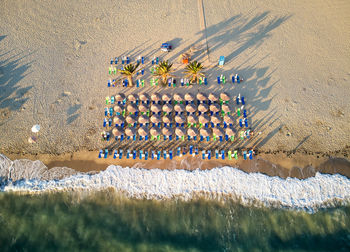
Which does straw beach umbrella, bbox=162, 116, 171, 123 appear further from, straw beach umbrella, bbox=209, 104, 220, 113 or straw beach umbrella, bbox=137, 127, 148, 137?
straw beach umbrella, bbox=209, 104, 220, 113

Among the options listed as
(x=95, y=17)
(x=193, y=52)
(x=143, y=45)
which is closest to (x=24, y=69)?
(x=95, y=17)

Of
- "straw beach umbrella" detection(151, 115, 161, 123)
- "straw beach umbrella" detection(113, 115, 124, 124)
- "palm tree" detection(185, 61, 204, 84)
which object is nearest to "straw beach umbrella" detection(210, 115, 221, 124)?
"palm tree" detection(185, 61, 204, 84)

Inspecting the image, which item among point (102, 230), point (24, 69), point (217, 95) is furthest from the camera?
point (24, 69)

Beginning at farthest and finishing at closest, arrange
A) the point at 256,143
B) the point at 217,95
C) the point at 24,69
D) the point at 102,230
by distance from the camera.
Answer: the point at 24,69 → the point at 217,95 → the point at 256,143 → the point at 102,230

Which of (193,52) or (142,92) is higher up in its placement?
(193,52)

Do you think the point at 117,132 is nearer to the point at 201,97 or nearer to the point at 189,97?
the point at 189,97

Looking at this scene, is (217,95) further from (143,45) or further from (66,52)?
(66,52)
